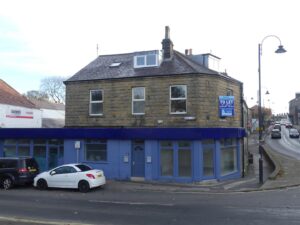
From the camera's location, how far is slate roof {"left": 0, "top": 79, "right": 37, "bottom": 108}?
38769 mm

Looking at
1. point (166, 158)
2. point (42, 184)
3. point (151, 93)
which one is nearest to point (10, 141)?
point (42, 184)

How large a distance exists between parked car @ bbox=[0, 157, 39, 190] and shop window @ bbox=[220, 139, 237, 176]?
12003 mm

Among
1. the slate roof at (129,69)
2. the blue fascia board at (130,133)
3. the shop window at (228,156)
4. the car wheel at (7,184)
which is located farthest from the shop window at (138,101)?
the car wheel at (7,184)

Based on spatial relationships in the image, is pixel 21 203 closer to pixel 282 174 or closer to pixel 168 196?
pixel 168 196

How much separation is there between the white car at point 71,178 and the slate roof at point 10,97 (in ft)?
62.1

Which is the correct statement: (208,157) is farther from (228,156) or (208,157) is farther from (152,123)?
(152,123)

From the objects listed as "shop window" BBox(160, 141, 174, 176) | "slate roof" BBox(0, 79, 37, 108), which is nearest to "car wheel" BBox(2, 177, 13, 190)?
"shop window" BBox(160, 141, 174, 176)

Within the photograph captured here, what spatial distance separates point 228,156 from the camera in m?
26.0

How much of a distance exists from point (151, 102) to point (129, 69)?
10.8 feet

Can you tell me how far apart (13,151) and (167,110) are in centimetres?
1246

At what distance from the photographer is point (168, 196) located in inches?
713

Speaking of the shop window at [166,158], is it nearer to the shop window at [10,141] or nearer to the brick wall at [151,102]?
the brick wall at [151,102]

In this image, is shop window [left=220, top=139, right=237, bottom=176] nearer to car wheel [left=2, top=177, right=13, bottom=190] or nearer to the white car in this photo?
the white car

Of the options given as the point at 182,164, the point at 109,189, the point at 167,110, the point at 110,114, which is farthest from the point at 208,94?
the point at 109,189
